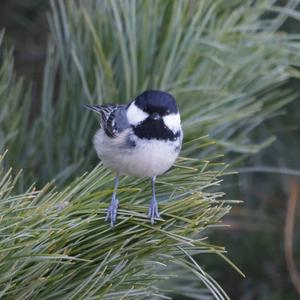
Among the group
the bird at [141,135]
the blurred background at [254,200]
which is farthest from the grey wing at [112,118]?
the blurred background at [254,200]

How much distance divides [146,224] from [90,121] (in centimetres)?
39

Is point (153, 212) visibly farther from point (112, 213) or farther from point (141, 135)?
point (141, 135)

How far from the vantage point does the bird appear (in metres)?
1.25

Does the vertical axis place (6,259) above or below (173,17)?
below

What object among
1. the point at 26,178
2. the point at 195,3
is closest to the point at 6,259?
the point at 26,178

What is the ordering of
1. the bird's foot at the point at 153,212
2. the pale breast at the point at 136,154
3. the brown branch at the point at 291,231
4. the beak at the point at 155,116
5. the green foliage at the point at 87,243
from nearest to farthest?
the green foliage at the point at 87,243 < the bird's foot at the point at 153,212 < the pale breast at the point at 136,154 < the beak at the point at 155,116 < the brown branch at the point at 291,231

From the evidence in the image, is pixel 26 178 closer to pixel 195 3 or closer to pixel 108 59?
pixel 108 59

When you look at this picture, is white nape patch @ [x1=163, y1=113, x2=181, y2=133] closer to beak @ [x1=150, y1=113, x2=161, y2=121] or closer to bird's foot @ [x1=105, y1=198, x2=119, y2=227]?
beak @ [x1=150, y1=113, x2=161, y2=121]

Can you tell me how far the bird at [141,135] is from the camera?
125 cm

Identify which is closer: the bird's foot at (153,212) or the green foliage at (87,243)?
the green foliage at (87,243)

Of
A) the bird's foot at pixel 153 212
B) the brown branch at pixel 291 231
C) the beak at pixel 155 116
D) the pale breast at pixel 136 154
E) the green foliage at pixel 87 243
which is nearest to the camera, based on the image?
the green foliage at pixel 87 243

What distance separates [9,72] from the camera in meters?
1.32

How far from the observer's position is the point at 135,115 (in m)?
1.40

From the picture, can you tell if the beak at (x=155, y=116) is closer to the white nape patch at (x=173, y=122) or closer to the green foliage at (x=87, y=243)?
the white nape patch at (x=173, y=122)
